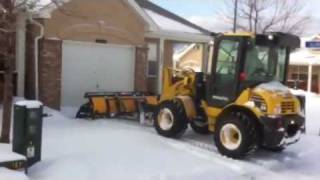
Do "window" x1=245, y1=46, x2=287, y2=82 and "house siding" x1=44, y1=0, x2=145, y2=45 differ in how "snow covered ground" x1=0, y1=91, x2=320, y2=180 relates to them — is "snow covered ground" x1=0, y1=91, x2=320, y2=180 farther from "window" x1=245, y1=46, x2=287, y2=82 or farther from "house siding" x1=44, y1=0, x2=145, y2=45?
"house siding" x1=44, y1=0, x2=145, y2=45

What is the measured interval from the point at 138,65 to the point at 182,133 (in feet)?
23.6

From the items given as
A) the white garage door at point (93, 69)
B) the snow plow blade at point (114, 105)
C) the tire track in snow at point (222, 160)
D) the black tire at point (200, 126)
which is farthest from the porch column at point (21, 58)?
the black tire at point (200, 126)

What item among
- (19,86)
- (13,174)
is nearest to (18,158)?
(13,174)

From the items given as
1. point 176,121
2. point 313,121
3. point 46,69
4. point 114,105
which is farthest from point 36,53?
point 313,121

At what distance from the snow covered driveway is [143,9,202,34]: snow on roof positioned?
379 inches

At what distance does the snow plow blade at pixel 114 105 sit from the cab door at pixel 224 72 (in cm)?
353

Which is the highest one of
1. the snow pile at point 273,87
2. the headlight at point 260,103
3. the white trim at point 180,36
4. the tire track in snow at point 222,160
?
the white trim at point 180,36

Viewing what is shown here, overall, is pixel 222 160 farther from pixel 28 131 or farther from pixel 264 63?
pixel 28 131

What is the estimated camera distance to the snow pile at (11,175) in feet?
30.1

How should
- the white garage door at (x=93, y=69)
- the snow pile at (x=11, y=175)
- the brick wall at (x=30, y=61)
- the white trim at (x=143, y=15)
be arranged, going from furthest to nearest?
1. the white trim at (x=143, y=15)
2. the white garage door at (x=93, y=69)
3. the brick wall at (x=30, y=61)
4. the snow pile at (x=11, y=175)

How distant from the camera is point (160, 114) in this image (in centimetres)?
1510

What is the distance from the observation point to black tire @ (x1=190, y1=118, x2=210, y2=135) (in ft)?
48.2

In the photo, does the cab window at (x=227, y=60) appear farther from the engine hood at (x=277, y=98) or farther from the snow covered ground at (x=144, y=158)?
the snow covered ground at (x=144, y=158)

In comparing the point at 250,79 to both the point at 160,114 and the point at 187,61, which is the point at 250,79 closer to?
the point at 160,114
